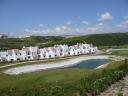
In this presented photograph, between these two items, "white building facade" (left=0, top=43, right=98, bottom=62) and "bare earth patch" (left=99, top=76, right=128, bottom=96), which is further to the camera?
"white building facade" (left=0, top=43, right=98, bottom=62)

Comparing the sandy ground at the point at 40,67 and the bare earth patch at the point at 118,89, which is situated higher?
the bare earth patch at the point at 118,89

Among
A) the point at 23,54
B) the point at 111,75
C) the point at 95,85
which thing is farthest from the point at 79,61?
the point at 95,85

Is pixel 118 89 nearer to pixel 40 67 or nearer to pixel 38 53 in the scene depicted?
pixel 40 67

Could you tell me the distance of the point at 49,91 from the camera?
117ft

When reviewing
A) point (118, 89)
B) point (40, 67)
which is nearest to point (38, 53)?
point (40, 67)

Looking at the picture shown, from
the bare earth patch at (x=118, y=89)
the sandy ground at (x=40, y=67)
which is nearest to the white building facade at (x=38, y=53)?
the sandy ground at (x=40, y=67)

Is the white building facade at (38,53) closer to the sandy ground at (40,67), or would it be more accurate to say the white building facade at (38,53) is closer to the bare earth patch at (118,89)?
the sandy ground at (40,67)

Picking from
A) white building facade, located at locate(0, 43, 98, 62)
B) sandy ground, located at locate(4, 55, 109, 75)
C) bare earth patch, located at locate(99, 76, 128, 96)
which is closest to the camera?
bare earth patch, located at locate(99, 76, 128, 96)

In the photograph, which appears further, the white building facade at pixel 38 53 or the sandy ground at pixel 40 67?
the white building facade at pixel 38 53

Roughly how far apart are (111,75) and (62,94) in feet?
45.4

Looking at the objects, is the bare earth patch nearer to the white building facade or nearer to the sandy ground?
the sandy ground

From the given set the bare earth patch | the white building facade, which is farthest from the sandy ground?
the bare earth patch

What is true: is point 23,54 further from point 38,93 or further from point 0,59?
point 38,93

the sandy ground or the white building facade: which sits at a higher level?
the white building facade
